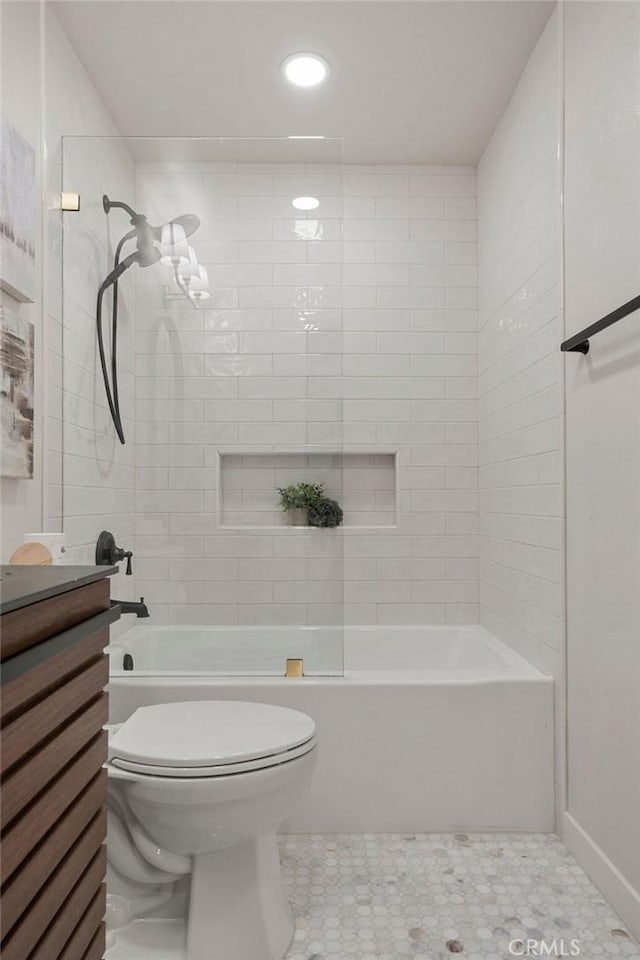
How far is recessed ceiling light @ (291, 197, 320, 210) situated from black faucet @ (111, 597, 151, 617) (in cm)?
150

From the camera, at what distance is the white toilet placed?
56.4 inches

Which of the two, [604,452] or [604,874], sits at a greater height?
[604,452]

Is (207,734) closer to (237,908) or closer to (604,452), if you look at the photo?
(237,908)

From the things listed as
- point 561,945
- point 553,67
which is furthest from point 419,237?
point 561,945

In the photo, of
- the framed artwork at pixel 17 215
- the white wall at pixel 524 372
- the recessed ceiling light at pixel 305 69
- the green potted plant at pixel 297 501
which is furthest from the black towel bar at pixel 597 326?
the framed artwork at pixel 17 215

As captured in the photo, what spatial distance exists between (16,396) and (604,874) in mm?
2029

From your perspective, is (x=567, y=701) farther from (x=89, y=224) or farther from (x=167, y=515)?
(x=89, y=224)

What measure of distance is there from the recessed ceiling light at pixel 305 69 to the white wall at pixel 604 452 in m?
0.85

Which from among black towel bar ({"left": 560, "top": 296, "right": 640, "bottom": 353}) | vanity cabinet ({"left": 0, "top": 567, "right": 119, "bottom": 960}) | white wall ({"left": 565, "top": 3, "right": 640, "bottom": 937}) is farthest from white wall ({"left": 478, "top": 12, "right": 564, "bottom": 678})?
vanity cabinet ({"left": 0, "top": 567, "right": 119, "bottom": 960})

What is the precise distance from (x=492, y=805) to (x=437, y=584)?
116 centimetres

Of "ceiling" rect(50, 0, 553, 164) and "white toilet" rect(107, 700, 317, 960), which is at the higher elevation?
"ceiling" rect(50, 0, 553, 164)

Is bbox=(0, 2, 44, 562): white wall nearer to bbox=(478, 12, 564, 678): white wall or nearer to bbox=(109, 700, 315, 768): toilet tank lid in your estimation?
bbox=(109, 700, 315, 768): toilet tank lid

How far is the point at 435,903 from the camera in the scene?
66.6 inches

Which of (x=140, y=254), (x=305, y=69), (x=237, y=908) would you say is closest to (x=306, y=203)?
(x=305, y=69)
